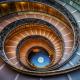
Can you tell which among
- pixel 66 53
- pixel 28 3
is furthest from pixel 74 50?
pixel 28 3

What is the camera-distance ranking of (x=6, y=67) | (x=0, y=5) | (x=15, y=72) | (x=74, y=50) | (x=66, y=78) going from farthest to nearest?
(x=0, y=5)
(x=74, y=50)
(x=6, y=67)
(x=15, y=72)
(x=66, y=78)

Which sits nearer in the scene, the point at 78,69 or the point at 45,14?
the point at 78,69

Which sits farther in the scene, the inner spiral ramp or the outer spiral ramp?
the inner spiral ramp

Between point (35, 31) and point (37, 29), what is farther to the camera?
point (37, 29)

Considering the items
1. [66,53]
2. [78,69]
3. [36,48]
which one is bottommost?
[36,48]

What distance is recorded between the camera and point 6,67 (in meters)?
11.9

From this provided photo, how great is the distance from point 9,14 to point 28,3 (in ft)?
8.98

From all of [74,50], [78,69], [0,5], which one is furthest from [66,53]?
[0,5]

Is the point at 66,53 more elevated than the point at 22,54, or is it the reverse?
the point at 66,53

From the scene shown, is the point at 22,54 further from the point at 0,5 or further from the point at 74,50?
the point at 74,50

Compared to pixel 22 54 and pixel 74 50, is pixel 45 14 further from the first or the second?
pixel 74 50

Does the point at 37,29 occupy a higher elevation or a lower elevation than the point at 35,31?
higher

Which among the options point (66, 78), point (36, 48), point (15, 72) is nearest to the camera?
point (66, 78)

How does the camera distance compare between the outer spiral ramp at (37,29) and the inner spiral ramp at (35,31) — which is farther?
the inner spiral ramp at (35,31)
